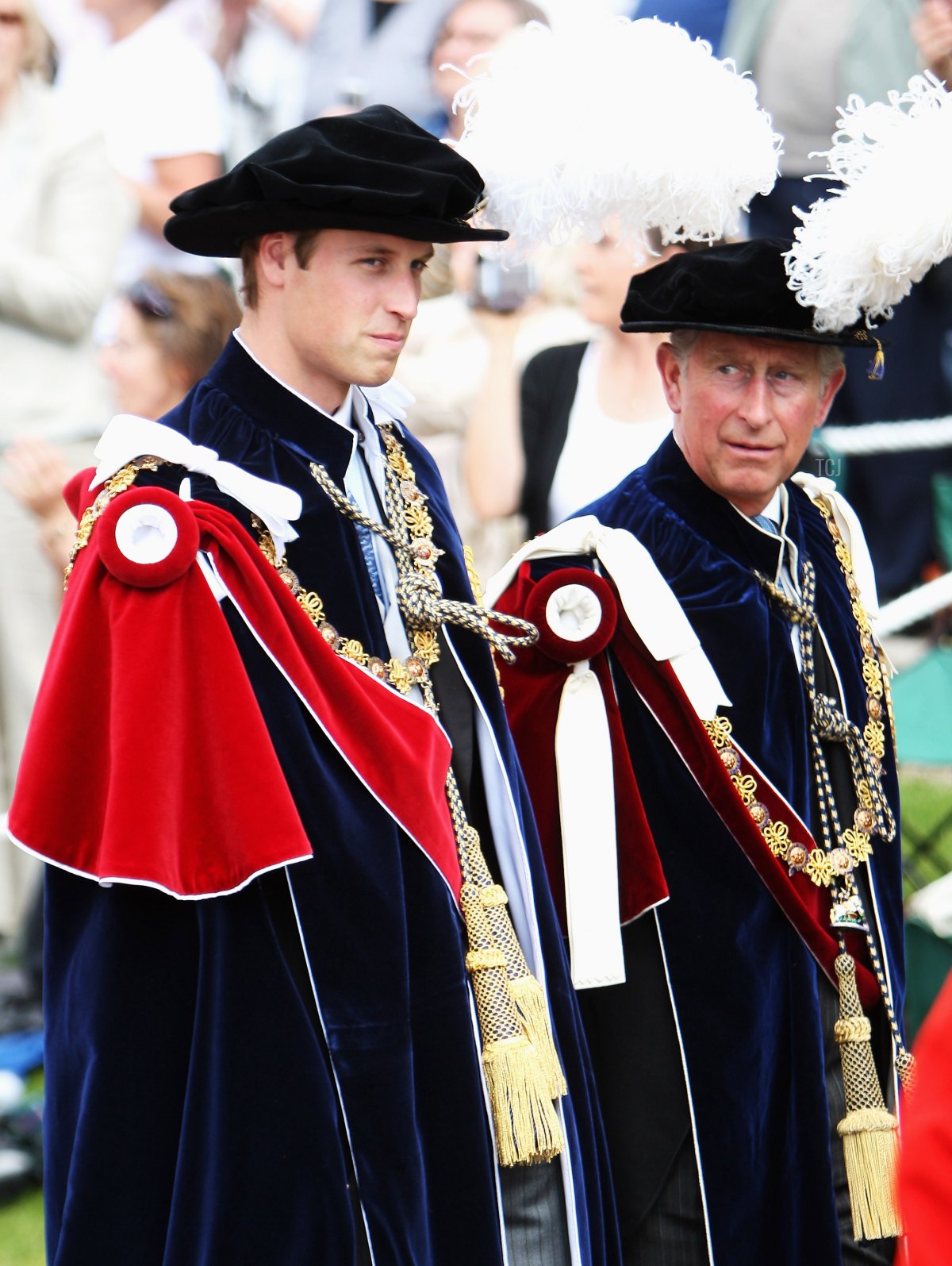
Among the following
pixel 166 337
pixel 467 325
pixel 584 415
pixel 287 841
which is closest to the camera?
pixel 287 841

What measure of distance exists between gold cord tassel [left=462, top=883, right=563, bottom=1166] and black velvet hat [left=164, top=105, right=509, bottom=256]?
3.55ft

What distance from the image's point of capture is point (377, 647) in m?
3.00

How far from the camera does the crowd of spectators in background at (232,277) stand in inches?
202

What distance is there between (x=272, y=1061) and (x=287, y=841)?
330mm

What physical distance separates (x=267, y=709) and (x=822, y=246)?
1.32 meters

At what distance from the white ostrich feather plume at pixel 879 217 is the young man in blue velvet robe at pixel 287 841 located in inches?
24.5

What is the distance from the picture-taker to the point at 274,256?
2.98 meters

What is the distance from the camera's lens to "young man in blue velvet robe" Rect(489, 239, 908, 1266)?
11.0ft

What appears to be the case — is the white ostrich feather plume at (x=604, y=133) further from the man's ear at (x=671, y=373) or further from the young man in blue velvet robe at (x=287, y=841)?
the man's ear at (x=671, y=373)

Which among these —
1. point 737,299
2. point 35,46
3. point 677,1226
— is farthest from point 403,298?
point 35,46

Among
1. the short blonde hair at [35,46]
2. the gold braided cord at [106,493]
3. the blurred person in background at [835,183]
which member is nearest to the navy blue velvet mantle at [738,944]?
the gold braided cord at [106,493]

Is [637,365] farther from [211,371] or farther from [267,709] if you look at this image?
[267,709]

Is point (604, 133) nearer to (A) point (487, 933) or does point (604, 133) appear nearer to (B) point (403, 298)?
(B) point (403, 298)

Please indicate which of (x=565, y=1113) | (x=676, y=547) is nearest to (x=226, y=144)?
(x=676, y=547)
